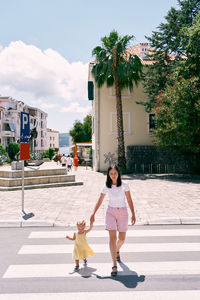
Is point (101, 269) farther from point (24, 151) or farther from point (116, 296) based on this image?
point (24, 151)

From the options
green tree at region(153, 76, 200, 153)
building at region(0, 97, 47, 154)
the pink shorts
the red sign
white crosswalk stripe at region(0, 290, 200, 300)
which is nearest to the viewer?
white crosswalk stripe at region(0, 290, 200, 300)

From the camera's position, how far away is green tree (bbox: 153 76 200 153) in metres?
17.3

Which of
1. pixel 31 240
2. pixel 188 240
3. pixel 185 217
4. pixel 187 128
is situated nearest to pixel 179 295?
pixel 188 240

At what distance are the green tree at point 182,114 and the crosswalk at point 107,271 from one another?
12295mm

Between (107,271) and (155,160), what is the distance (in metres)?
19.6

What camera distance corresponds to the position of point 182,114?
56.1 ft

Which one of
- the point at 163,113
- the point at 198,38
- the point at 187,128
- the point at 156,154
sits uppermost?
the point at 198,38

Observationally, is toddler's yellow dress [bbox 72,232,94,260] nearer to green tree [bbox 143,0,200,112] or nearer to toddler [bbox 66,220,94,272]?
toddler [bbox 66,220,94,272]

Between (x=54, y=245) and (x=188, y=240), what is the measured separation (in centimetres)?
285

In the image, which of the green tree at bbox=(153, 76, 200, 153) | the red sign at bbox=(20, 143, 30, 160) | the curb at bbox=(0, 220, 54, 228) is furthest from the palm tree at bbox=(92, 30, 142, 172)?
the curb at bbox=(0, 220, 54, 228)

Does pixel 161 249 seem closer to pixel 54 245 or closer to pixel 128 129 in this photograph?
pixel 54 245

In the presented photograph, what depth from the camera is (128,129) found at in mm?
24891

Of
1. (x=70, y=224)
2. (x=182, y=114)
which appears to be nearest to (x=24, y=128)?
(x=70, y=224)

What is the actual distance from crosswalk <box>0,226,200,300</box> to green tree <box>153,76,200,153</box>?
12.3 meters
